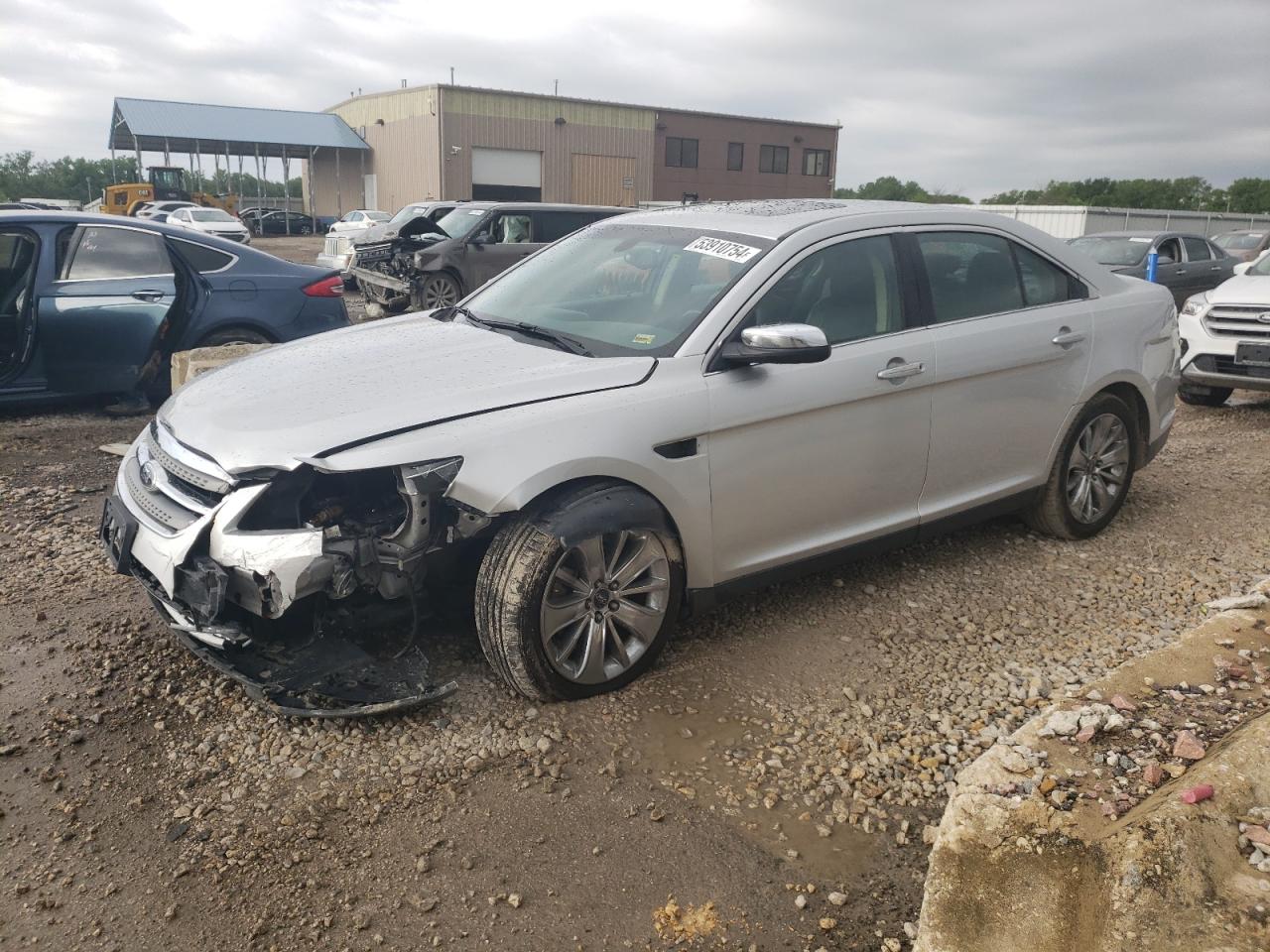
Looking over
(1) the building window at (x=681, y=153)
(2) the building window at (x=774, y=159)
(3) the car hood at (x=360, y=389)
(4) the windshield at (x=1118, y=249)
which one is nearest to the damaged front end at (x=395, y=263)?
(3) the car hood at (x=360, y=389)

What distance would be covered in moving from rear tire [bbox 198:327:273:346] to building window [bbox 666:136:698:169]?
1685 inches

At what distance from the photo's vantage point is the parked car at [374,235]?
14.5 meters

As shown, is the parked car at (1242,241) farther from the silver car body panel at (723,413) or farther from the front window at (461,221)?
the silver car body panel at (723,413)

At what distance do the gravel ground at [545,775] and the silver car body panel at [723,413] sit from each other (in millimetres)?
522

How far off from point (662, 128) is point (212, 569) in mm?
47047

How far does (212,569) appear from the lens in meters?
2.93

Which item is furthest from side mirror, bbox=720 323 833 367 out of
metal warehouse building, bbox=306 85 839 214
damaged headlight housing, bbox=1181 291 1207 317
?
metal warehouse building, bbox=306 85 839 214

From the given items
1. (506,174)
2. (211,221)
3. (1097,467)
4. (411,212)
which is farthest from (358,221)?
(1097,467)

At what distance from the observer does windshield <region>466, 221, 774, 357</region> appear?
144 inches

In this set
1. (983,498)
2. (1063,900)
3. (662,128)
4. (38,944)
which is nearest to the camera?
(1063,900)

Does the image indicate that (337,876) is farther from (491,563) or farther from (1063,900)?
(1063,900)

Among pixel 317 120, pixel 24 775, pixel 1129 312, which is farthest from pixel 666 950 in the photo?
pixel 317 120

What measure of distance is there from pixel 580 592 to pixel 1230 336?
758 cm

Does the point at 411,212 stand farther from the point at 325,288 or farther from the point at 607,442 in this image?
the point at 607,442
